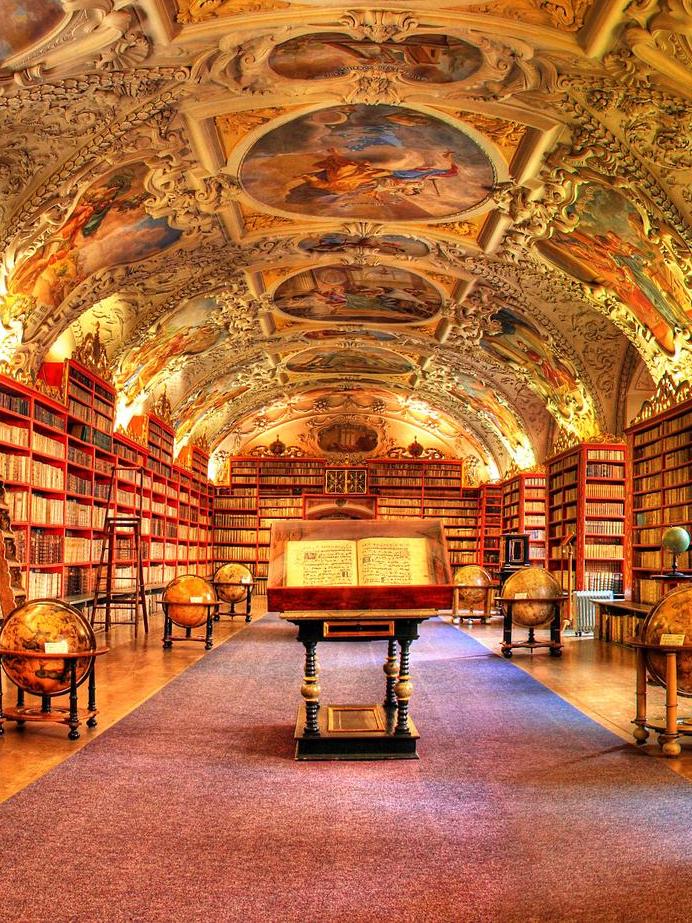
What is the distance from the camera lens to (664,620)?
7.36 metres

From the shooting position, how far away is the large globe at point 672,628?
7312mm

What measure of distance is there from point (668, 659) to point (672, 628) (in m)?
0.27

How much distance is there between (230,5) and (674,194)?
20.2 feet

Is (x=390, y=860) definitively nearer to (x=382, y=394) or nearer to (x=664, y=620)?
(x=664, y=620)

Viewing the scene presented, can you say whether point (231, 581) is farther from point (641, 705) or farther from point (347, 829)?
point (347, 829)

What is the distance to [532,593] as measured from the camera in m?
13.5

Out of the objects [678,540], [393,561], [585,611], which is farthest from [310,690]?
[585,611]

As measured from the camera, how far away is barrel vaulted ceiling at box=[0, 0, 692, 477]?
30.1 feet

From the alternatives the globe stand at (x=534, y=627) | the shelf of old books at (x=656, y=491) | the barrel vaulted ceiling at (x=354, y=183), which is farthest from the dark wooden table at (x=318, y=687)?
the shelf of old books at (x=656, y=491)

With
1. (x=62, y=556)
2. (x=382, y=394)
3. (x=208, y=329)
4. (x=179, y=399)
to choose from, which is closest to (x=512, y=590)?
(x=62, y=556)

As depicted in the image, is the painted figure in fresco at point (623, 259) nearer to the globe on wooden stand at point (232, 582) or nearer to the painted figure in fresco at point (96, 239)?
the painted figure in fresco at point (96, 239)

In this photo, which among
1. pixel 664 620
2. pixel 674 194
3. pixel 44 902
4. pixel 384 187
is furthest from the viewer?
pixel 384 187

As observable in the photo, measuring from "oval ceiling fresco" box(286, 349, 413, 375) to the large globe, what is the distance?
727 inches

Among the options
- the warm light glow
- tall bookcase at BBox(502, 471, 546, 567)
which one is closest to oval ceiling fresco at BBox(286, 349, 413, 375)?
tall bookcase at BBox(502, 471, 546, 567)
